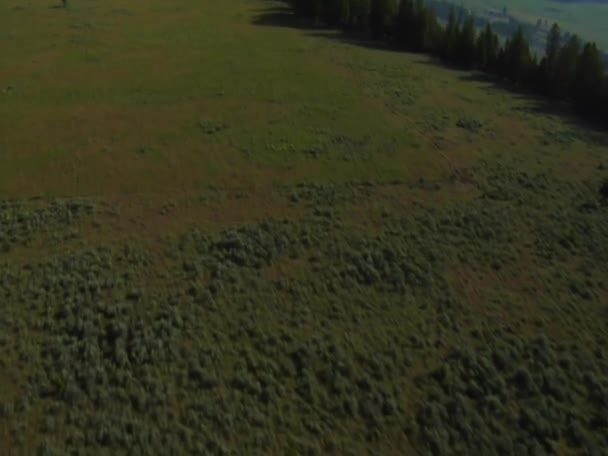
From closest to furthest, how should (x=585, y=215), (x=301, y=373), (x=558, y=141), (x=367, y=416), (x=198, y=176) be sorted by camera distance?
(x=367, y=416) → (x=301, y=373) → (x=585, y=215) → (x=198, y=176) → (x=558, y=141)

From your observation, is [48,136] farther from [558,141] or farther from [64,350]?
[558,141]

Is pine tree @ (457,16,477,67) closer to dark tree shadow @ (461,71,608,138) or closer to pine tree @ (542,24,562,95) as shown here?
dark tree shadow @ (461,71,608,138)

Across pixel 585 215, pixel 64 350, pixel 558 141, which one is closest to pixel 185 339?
pixel 64 350

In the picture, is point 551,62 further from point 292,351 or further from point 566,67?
point 292,351

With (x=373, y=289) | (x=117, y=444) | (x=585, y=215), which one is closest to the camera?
(x=117, y=444)

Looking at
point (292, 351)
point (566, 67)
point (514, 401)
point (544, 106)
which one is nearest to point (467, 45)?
point (566, 67)
